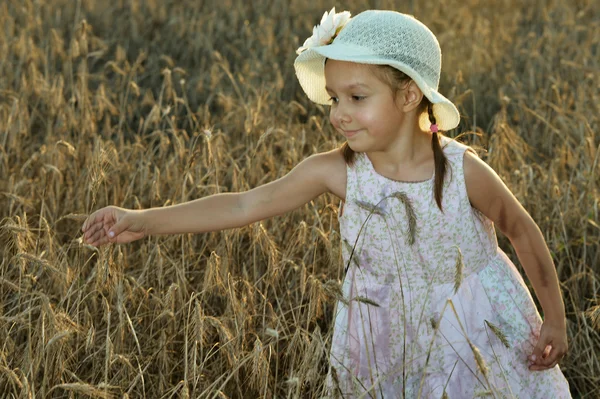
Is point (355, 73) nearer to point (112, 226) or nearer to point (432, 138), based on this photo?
point (432, 138)

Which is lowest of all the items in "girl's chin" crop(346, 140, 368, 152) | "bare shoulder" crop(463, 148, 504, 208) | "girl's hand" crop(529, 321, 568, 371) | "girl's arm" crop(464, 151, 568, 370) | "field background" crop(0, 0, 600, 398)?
"field background" crop(0, 0, 600, 398)

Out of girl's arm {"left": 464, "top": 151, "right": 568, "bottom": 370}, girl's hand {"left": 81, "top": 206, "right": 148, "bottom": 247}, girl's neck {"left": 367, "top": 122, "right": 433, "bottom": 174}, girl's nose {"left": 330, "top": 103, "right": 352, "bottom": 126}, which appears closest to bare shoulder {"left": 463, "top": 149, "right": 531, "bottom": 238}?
girl's arm {"left": 464, "top": 151, "right": 568, "bottom": 370}

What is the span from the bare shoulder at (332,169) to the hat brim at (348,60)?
21cm

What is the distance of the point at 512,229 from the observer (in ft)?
8.03

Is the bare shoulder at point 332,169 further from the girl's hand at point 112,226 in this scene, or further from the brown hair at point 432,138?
the girl's hand at point 112,226

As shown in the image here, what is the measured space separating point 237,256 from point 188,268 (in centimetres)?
20

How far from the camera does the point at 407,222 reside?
7.98ft

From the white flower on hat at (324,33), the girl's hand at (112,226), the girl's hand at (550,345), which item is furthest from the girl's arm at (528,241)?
the girl's hand at (112,226)

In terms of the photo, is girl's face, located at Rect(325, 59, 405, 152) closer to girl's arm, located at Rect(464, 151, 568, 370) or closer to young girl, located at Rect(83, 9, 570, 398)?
young girl, located at Rect(83, 9, 570, 398)

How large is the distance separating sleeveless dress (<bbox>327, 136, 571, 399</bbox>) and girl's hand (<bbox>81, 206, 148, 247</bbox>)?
556 millimetres

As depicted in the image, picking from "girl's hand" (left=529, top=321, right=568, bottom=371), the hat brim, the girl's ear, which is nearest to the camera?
the hat brim

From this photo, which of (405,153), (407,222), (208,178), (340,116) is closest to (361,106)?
(340,116)

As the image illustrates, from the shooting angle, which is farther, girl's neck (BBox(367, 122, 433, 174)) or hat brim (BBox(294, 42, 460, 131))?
girl's neck (BBox(367, 122, 433, 174))

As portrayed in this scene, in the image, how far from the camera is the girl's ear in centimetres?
235
